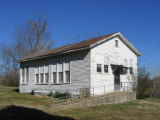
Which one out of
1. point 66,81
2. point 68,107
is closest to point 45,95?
point 66,81

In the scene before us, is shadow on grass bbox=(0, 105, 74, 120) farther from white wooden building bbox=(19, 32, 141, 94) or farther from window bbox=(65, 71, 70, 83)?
window bbox=(65, 71, 70, 83)

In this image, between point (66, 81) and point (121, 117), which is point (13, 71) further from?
point (121, 117)

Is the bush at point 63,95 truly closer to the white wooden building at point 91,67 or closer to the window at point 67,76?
the white wooden building at point 91,67

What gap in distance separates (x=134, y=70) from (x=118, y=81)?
2876 mm

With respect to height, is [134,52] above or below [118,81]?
above

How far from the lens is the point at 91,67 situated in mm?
16625

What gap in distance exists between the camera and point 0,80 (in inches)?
2072

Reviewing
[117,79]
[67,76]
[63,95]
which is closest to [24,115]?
Answer: [63,95]

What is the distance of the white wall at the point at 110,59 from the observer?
55.5 feet

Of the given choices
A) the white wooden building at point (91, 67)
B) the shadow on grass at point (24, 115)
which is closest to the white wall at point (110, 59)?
the white wooden building at point (91, 67)

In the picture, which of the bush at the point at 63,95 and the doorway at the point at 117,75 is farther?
the doorway at the point at 117,75

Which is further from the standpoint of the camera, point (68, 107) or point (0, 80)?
point (0, 80)

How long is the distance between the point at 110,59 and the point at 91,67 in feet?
9.26

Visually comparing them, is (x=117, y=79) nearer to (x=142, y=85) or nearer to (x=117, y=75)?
(x=117, y=75)
